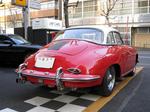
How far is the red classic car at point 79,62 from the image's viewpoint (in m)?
5.48

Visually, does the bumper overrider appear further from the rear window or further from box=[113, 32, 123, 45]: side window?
box=[113, 32, 123, 45]: side window

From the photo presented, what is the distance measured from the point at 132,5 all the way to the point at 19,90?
37.5 meters

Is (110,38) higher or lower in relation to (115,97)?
higher

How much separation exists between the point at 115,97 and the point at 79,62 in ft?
4.28

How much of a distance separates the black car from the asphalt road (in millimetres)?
2565

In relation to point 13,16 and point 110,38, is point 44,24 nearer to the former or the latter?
point 110,38

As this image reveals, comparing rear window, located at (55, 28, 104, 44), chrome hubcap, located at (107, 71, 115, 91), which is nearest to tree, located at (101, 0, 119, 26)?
rear window, located at (55, 28, 104, 44)

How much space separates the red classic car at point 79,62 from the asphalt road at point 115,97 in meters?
0.42

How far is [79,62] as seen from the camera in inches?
221

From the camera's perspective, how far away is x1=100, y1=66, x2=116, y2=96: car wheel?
608cm

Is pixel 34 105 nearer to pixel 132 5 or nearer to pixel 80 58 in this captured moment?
pixel 80 58

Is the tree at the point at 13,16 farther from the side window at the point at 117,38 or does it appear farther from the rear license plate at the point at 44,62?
the rear license plate at the point at 44,62

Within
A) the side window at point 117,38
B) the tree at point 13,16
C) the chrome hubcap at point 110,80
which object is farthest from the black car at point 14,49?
the tree at point 13,16

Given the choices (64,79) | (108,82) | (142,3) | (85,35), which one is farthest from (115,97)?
(142,3)
